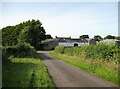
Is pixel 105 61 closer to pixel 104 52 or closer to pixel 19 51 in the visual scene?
pixel 104 52

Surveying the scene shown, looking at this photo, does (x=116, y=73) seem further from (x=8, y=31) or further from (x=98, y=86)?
(x=8, y=31)

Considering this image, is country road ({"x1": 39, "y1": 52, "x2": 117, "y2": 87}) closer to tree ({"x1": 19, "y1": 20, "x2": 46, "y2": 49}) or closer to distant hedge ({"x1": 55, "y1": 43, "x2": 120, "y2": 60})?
distant hedge ({"x1": 55, "y1": 43, "x2": 120, "y2": 60})

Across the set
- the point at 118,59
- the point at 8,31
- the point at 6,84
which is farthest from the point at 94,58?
the point at 8,31

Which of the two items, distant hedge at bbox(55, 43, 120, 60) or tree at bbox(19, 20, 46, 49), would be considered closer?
distant hedge at bbox(55, 43, 120, 60)

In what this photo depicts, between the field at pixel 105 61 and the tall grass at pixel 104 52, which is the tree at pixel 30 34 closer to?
the tall grass at pixel 104 52

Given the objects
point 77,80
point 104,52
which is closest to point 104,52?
point 104,52

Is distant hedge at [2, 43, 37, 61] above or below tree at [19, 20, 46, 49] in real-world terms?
below

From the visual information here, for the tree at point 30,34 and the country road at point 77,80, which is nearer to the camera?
the country road at point 77,80

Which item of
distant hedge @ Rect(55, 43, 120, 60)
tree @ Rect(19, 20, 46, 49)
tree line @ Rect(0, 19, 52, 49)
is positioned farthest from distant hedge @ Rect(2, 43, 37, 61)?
tree @ Rect(19, 20, 46, 49)

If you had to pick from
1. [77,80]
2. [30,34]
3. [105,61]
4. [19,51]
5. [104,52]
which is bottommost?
[19,51]

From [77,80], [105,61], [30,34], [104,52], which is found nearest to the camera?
[77,80]

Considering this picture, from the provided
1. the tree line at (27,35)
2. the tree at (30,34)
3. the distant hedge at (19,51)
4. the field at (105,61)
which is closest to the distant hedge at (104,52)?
the field at (105,61)

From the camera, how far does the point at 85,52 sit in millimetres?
38719

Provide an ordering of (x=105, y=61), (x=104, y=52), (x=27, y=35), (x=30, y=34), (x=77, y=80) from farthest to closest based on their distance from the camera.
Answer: (x=30, y=34) → (x=27, y=35) → (x=104, y=52) → (x=105, y=61) → (x=77, y=80)
